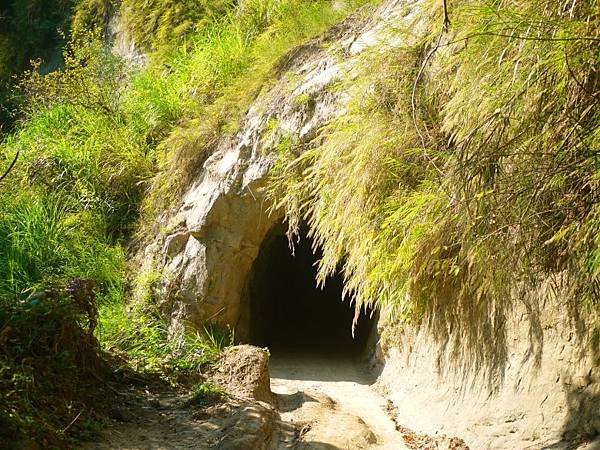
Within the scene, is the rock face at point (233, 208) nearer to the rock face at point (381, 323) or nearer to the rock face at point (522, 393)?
the rock face at point (381, 323)

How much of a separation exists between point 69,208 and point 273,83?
275 cm

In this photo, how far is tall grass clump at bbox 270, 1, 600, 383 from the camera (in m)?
3.84

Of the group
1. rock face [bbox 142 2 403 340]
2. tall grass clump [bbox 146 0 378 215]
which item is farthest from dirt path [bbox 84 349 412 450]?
tall grass clump [bbox 146 0 378 215]

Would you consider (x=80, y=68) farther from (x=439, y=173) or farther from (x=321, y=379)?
(x=439, y=173)

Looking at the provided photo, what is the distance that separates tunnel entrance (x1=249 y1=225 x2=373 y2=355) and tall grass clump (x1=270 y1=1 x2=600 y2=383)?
3.02 meters

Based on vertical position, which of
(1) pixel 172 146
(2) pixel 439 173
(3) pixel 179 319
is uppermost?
(1) pixel 172 146

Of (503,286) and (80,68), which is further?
(80,68)

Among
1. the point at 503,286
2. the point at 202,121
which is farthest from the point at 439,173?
the point at 202,121

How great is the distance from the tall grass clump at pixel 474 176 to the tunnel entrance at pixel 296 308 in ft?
9.91

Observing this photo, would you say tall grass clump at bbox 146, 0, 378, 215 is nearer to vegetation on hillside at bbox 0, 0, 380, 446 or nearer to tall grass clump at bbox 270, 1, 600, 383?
vegetation on hillside at bbox 0, 0, 380, 446

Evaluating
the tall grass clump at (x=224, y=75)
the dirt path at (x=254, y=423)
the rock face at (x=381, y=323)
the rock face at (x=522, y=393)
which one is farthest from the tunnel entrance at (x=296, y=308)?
the rock face at (x=522, y=393)

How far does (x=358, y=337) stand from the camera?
9.24 metres

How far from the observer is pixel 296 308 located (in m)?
11.0

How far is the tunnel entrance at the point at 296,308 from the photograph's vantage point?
9266 mm
